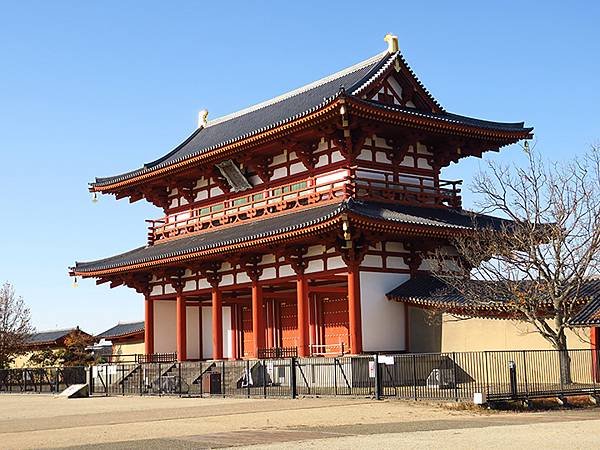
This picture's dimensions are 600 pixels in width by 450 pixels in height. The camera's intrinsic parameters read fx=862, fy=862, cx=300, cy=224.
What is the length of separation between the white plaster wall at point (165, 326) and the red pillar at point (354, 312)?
16.0 m

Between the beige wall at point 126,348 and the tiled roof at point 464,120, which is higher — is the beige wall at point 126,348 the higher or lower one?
the lower one

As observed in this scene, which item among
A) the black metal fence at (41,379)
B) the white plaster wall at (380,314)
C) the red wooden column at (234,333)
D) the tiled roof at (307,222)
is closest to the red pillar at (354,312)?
the white plaster wall at (380,314)

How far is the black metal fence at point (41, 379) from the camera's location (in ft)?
143

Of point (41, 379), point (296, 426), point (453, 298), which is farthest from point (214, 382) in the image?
point (296, 426)

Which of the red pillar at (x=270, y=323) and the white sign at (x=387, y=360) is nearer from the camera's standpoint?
the white sign at (x=387, y=360)

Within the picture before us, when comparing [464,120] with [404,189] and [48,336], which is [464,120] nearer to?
[404,189]

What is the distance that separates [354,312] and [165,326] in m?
16.8

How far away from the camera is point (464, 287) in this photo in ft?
105

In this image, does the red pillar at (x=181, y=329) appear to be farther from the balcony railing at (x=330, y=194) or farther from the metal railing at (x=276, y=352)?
the metal railing at (x=276, y=352)

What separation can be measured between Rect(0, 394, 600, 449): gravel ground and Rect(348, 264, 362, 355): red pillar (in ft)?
Result: 15.5

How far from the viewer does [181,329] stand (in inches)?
1672

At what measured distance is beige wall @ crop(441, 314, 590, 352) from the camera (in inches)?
1222

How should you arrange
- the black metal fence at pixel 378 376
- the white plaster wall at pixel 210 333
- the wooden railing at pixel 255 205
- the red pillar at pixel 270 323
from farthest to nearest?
the white plaster wall at pixel 210 333 < the red pillar at pixel 270 323 < the wooden railing at pixel 255 205 < the black metal fence at pixel 378 376

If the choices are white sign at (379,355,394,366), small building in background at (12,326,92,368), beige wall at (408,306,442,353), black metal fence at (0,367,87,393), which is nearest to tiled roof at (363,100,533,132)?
beige wall at (408,306,442,353)
